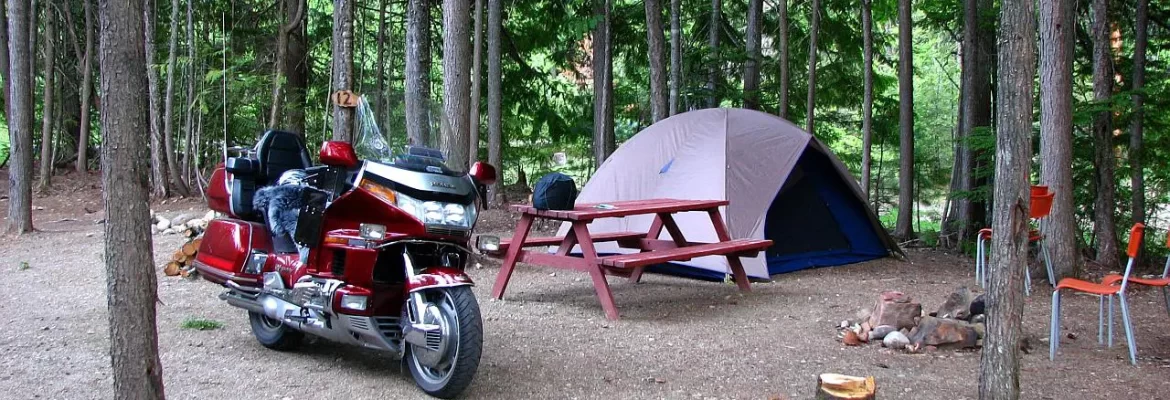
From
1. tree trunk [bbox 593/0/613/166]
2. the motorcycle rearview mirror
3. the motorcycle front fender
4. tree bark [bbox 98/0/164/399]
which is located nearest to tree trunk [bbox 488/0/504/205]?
tree trunk [bbox 593/0/613/166]

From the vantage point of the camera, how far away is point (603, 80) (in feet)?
47.7

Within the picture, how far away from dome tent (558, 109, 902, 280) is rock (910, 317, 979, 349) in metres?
2.67

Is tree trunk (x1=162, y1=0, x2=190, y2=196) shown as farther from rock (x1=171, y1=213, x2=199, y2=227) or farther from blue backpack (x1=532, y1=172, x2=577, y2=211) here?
blue backpack (x1=532, y1=172, x2=577, y2=211)

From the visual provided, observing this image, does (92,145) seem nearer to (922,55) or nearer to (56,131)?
(56,131)

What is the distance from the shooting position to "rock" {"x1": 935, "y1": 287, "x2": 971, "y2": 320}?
247 inches

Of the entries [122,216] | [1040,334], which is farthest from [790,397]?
[122,216]

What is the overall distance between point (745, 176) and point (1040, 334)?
3278mm

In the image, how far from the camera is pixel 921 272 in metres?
9.30

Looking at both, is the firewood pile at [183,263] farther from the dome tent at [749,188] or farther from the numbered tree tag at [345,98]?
the dome tent at [749,188]

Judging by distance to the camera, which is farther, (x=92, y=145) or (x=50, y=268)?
(x=92, y=145)

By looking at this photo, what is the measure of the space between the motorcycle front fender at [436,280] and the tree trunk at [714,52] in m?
10.6

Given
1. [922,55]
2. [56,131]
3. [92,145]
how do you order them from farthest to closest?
[922,55]
[92,145]
[56,131]

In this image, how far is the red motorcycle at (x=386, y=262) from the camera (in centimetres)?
418

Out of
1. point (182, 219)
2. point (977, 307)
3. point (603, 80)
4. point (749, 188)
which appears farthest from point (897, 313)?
point (603, 80)
